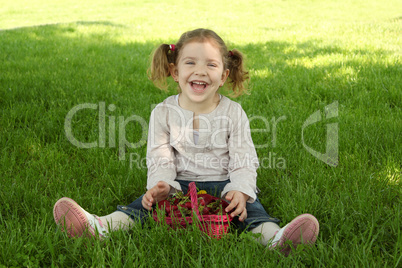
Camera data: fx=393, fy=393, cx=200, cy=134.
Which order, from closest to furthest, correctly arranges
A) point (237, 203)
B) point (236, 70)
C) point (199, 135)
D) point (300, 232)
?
point (300, 232) < point (237, 203) < point (199, 135) < point (236, 70)

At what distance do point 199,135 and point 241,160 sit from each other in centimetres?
32

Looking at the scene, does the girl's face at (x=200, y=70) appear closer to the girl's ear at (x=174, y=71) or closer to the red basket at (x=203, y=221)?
the girl's ear at (x=174, y=71)

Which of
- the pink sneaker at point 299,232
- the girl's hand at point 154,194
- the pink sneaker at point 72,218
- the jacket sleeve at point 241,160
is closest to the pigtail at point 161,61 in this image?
the jacket sleeve at point 241,160

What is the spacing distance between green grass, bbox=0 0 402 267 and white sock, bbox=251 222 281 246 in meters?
0.12

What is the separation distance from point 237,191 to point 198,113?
2.06 feet

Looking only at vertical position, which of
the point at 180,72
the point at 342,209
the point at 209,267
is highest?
the point at 180,72

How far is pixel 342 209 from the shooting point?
2197 mm

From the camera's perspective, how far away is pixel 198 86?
253 cm

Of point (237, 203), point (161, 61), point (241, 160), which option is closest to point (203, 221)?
point (237, 203)

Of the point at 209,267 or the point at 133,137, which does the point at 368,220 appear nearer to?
the point at 209,267

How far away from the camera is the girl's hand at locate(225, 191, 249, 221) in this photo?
2184 millimetres

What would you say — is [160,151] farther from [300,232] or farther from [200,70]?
[300,232]

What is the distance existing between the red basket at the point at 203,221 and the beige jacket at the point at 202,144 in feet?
1.55

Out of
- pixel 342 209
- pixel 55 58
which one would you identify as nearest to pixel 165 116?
pixel 342 209
